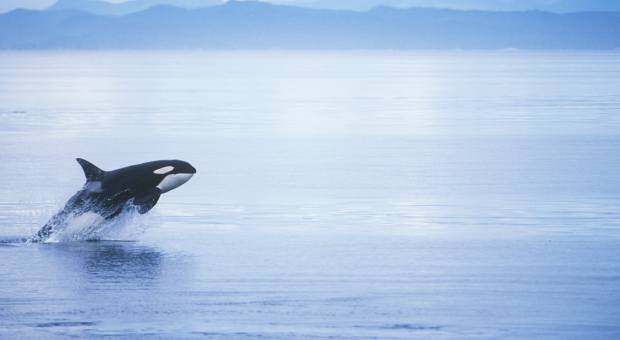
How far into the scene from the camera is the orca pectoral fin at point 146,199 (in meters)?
8.91

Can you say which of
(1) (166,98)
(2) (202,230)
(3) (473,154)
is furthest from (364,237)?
(1) (166,98)

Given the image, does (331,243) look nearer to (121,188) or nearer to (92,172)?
(121,188)

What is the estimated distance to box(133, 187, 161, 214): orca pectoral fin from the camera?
351 inches

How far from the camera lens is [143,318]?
6.55m

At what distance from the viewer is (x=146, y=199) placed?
8.90 meters

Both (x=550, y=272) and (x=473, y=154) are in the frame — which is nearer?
(x=550, y=272)

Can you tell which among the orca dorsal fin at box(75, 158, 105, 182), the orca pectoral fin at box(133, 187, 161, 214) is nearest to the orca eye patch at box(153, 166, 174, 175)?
the orca pectoral fin at box(133, 187, 161, 214)

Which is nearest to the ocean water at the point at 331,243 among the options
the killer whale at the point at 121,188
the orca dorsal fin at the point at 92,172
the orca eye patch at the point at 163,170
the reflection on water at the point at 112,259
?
the reflection on water at the point at 112,259

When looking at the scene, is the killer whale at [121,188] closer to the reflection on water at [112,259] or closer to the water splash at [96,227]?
the water splash at [96,227]

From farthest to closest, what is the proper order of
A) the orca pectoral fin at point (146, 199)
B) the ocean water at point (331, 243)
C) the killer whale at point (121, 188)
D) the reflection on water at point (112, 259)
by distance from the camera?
the killer whale at point (121, 188)
the orca pectoral fin at point (146, 199)
the reflection on water at point (112, 259)
the ocean water at point (331, 243)

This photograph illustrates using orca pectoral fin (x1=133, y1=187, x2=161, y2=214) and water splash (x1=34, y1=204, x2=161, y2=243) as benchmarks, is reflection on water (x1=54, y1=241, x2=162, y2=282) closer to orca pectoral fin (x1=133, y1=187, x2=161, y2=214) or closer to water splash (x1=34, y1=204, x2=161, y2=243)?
water splash (x1=34, y1=204, x2=161, y2=243)

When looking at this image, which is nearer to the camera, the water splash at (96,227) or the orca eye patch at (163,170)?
the orca eye patch at (163,170)

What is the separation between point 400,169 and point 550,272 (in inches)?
291

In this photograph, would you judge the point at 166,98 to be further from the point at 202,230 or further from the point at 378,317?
the point at 378,317
